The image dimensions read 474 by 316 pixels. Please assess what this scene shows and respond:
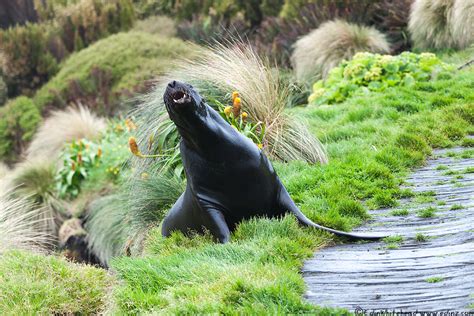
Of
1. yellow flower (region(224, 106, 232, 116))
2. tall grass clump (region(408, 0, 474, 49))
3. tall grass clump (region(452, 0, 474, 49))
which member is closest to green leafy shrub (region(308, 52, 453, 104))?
tall grass clump (region(452, 0, 474, 49))

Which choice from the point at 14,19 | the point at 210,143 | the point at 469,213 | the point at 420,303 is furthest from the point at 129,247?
the point at 14,19

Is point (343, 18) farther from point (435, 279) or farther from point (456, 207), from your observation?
point (435, 279)

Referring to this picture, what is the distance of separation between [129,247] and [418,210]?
277cm

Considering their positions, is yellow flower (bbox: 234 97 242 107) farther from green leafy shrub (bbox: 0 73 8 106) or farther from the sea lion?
green leafy shrub (bbox: 0 73 8 106)

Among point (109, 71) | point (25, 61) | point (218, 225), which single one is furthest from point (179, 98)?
point (25, 61)

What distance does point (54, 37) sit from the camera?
18391 mm

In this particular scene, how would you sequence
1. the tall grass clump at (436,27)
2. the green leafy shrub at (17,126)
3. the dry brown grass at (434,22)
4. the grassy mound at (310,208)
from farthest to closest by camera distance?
the green leafy shrub at (17,126)
the dry brown grass at (434,22)
the tall grass clump at (436,27)
the grassy mound at (310,208)

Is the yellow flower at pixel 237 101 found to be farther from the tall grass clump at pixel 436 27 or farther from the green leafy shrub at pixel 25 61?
the green leafy shrub at pixel 25 61

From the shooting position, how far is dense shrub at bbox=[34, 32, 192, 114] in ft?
47.9

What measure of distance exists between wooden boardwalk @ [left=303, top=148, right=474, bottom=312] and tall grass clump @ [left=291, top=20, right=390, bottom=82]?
6016mm

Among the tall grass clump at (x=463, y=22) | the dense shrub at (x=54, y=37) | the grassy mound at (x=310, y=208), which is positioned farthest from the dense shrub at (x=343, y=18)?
the dense shrub at (x=54, y=37)

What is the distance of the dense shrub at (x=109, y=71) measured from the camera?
14.6 m

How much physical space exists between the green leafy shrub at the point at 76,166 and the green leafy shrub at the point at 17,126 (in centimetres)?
379

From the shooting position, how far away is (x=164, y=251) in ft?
15.1
